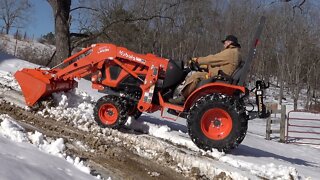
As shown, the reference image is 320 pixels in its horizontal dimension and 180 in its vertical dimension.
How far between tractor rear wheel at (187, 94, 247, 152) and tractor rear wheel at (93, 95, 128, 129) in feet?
4.02

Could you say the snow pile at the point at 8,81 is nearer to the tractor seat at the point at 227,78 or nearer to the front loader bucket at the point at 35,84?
the front loader bucket at the point at 35,84

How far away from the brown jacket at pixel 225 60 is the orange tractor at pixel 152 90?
0.44 ft

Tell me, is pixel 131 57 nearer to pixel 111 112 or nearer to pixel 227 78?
pixel 111 112

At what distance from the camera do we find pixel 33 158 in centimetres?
432

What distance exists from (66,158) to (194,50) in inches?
1373

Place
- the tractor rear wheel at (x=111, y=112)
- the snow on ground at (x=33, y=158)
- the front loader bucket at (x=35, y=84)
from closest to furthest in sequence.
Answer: the snow on ground at (x=33, y=158) < the tractor rear wheel at (x=111, y=112) < the front loader bucket at (x=35, y=84)

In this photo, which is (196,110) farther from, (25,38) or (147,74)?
(25,38)

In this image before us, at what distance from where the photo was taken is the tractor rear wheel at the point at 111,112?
697 cm

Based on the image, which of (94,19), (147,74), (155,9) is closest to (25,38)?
(155,9)

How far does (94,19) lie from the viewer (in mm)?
17625

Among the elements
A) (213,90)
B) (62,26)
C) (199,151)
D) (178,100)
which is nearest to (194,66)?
(213,90)

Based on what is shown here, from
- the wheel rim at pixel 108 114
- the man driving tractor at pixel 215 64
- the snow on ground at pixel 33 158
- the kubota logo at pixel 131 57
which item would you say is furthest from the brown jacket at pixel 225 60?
the snow on ground at pixel 33 158

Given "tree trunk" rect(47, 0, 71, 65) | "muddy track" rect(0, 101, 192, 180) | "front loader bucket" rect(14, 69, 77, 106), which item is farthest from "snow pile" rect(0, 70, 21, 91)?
"tree trunk" rect(47, 0, 71, 65)

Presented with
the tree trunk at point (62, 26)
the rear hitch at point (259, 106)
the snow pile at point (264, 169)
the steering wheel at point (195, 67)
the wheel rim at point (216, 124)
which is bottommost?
the snow pile at point (264, 169)
